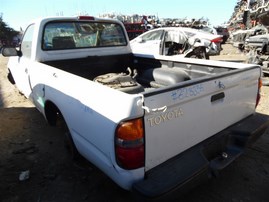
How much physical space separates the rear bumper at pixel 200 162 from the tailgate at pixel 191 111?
7cm

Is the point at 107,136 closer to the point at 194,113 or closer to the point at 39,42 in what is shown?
the point at 194,113

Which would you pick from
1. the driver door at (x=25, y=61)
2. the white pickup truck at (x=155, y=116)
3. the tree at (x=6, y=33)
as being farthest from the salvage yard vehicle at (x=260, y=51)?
the tree at (x=6, y=33)

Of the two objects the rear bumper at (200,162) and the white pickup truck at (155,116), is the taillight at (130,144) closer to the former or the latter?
the white pickup truck at (155,116)

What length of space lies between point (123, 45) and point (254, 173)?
9.83 feet

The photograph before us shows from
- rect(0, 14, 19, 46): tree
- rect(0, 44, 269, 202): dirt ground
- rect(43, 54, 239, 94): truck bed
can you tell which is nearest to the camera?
rect(0, 44, 269, 202): dirt ground

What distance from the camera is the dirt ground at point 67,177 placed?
2686 mm

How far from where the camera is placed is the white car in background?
8961 mm

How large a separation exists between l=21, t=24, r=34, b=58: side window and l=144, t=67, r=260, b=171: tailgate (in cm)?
282

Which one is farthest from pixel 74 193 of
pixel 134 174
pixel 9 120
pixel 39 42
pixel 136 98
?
pixel 9 120

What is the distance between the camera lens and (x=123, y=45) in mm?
4605

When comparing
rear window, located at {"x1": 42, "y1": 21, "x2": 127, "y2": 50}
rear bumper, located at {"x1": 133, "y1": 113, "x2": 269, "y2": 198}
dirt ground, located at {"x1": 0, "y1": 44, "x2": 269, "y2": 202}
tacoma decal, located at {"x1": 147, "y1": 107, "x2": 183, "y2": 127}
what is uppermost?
rear window, located at {"x1": 42, "y1": 21, "x2": 127, "y2": 50}

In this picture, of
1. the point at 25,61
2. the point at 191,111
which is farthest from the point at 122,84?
the point at 25,61

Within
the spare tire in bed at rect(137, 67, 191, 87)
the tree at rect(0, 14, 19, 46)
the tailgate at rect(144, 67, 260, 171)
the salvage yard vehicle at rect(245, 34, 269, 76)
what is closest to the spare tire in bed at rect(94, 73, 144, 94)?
the spare tire in bed at rect(137, 67, 191, 87)

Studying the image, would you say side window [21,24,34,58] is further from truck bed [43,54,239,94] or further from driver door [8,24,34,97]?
truck bed [43,54,239,94]
